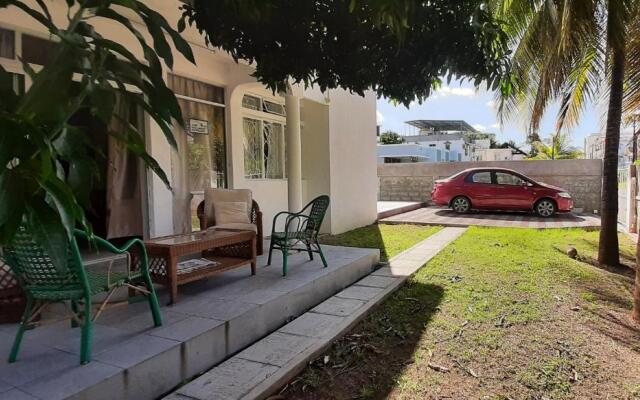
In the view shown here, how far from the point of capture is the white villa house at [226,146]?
5.54 m

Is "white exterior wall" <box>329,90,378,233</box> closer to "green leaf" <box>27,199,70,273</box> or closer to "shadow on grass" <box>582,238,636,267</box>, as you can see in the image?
"shadow on grass" <box>582,238,636,267</box>

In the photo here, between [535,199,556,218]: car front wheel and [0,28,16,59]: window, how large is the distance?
12.5 m

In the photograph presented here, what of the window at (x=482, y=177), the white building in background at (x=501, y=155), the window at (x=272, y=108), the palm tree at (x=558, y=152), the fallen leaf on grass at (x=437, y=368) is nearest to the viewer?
the fallen leaf on grass at (x=437, y=368)

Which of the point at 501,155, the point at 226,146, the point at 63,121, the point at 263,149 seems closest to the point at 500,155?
the point at 501,155

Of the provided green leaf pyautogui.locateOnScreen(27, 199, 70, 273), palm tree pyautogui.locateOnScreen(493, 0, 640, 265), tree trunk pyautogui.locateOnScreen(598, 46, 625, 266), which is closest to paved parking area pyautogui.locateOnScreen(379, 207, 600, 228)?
palm tree pyautogui.locateOnScreen(493, 0, 640, 265)

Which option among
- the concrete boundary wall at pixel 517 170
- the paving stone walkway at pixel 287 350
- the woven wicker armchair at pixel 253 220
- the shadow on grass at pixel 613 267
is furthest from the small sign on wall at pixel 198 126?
the concrete boundary wall at pixel 517 170

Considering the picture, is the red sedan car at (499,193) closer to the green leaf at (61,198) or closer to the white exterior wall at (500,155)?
the green leaf at (61,198)

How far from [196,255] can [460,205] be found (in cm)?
1022

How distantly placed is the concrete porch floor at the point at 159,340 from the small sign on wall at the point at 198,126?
332cm

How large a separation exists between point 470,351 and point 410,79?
2.50 metres

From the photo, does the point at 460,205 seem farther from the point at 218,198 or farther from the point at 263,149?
the point at 218,198

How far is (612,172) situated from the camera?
265 inches

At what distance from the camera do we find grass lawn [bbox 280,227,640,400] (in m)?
3.01

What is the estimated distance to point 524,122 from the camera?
8.53 m
